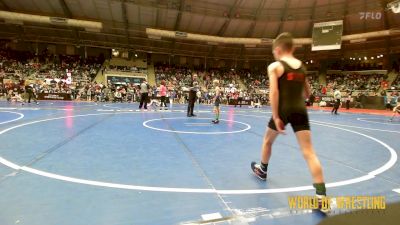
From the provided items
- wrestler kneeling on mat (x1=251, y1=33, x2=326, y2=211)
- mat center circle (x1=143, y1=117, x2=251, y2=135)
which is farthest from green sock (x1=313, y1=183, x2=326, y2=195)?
mat center circle (x1=143, y1=117, x2=251, y2=135)

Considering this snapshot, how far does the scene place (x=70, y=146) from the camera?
5.78 meters

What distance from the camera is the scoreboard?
1216 inches

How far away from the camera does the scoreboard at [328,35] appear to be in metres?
30.9

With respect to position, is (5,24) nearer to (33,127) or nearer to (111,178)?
(33,127)

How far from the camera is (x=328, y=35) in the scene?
31.7 metres

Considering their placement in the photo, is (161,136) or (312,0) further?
(312,0)

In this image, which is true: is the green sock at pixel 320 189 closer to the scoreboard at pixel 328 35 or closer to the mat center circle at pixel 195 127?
the mat center circle at pixel 195 127

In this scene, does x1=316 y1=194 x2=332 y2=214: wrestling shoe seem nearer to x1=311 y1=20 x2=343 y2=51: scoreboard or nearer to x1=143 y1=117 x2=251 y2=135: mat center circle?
x1=143 y1=117 x2=251 y2=135: mat center circle

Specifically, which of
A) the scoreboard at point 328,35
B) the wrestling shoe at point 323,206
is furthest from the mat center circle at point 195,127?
the scoreboard at point 328,35

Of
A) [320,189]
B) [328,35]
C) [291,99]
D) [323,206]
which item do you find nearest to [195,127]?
[291,99]

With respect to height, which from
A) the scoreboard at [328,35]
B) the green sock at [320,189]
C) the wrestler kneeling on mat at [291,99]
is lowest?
the green sock at [320,189]

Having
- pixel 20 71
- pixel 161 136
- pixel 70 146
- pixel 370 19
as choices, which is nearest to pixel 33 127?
pixel 70 146

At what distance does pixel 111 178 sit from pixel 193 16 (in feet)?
103

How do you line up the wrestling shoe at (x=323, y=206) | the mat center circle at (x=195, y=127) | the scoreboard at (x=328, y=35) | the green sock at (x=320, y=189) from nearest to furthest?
the wrestling shoe at (x=323, y=206) → the green sock at (x=320, y=189) → the mat center circle at (x=195, y=127) → the scoreboard at (x=328, y=35)
